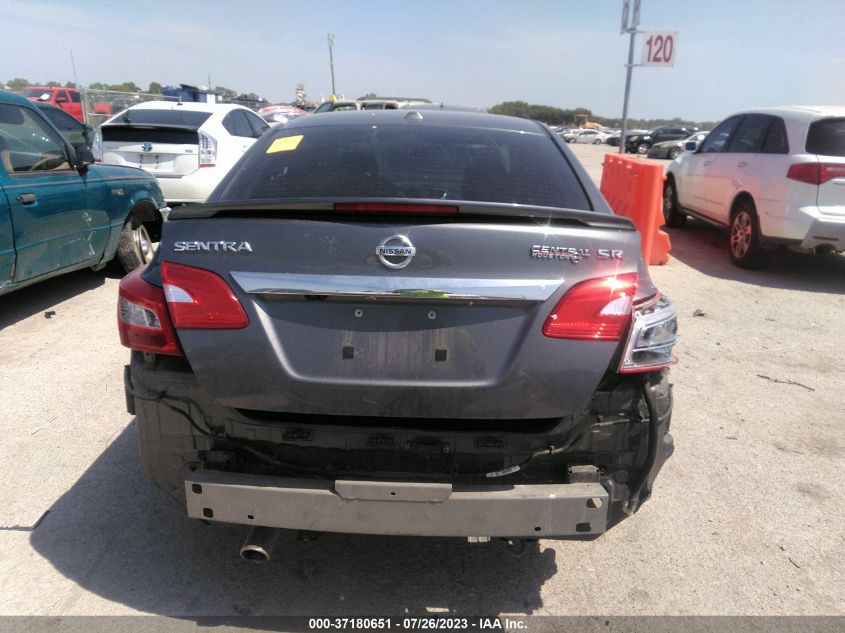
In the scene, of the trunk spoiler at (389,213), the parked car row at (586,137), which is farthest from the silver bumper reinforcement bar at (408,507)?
the parked car row at (586,137)

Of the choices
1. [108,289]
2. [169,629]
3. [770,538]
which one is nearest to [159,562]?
[169,629]

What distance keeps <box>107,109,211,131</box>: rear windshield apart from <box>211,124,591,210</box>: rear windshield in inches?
254

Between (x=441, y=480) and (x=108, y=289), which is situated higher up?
(x=441, y=480)

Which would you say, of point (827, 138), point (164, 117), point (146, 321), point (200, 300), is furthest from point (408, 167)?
point (164, 117)

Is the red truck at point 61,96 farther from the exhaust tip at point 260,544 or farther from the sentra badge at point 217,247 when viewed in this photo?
the exhaust tip at point 260,544

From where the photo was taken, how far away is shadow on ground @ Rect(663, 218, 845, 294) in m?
7.81

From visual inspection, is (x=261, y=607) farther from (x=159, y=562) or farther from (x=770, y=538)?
(x=770, y=538)

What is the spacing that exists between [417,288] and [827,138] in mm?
7022

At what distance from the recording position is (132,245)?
703 centimetres

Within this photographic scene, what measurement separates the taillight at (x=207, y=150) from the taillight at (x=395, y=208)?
7274 millimetres

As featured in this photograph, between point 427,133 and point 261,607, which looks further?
point 427,133

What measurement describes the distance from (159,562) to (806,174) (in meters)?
7.34

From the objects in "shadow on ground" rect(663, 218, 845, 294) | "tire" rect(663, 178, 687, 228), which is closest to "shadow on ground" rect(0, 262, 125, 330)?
"shadow on ground" rect(663, 218, 845, 294)

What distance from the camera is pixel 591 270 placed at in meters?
2.21
